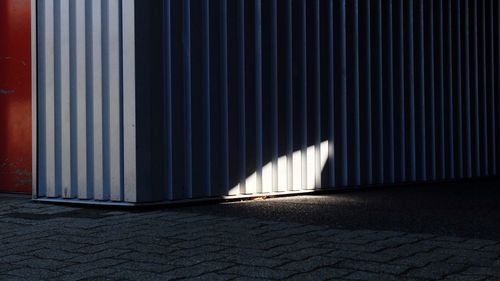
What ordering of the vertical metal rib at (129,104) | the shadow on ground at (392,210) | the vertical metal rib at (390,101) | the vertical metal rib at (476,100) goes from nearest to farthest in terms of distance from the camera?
the shadow on ground at (392,210)
the vertical metal rib at (129,104)
the vertical metal rib at (390,101)
the vertical metal rib at (476,100)

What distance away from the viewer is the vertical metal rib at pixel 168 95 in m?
5.75

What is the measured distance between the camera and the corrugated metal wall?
5.68 metres

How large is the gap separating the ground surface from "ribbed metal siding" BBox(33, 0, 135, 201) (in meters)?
0.31

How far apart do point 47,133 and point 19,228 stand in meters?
1.65

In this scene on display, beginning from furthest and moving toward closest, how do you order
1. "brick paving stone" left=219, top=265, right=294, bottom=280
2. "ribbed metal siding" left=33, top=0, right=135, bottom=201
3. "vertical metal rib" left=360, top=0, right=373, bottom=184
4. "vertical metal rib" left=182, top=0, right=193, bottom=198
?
1. "vertical metal rib" left=360, top=0, right=373, bottom=184
2. "vertical metal rib" left=182, top=0, right=193, bottom=198
3. "ribbed metal siding" left=33, top=0, right=135, bottom=201
4. "brick paving stone" left=219, top=265, right=294, bottom=280

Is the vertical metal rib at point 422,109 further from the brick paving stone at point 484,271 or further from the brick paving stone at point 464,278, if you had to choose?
the brick paving stone at point 464,278

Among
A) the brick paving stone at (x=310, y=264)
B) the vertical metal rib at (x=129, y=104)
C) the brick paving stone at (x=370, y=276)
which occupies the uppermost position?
the vertical metal rib at (x=129, y=104)

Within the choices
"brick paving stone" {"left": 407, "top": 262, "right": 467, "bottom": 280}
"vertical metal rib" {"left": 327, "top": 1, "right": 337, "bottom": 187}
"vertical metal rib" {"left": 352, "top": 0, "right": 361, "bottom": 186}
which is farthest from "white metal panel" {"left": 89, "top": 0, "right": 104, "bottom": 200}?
"brick paving stone" {"left": 407, "top": 262, "right": 467, "bottom": 280}

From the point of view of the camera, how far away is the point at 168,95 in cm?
577

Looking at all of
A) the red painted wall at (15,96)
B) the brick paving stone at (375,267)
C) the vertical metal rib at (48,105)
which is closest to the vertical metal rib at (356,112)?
the vertical metal rib at (48,105)

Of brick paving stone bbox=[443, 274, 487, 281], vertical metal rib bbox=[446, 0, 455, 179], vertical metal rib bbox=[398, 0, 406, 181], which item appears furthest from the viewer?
vertical metal rib bbox=[446, 0, 455, 179]

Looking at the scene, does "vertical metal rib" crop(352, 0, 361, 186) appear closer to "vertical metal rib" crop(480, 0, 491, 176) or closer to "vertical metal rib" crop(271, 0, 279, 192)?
"vertical metal rib" crop(271, 0, 279, 192)

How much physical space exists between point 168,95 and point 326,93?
6.94 ft

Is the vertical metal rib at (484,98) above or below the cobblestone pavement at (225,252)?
above
